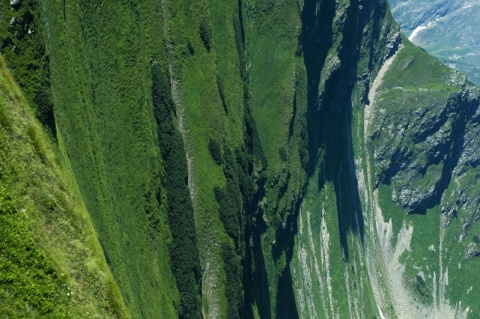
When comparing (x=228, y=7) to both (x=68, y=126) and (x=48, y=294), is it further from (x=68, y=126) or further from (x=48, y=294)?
(x=48, y=294)

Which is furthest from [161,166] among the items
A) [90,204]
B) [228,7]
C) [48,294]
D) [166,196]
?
[48,294]

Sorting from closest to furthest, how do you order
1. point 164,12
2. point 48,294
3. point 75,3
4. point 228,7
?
1. point 48,294
2. point 75,3
3. point 164,12
4. point 228,7

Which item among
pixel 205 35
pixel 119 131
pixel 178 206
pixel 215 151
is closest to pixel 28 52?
pixel 119 131

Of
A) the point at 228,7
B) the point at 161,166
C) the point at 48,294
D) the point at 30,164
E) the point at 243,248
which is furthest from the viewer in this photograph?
the point at 228,7

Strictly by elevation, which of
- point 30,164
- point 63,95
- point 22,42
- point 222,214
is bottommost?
point 222,214

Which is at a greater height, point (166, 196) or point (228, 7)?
point (228, 7)

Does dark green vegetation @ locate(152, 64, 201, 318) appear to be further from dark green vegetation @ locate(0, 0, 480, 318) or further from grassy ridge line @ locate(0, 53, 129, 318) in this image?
grassy ridge line @ locate(0, 53, 129, 318)
